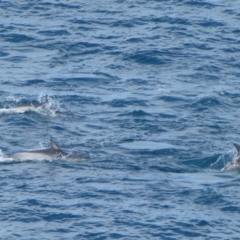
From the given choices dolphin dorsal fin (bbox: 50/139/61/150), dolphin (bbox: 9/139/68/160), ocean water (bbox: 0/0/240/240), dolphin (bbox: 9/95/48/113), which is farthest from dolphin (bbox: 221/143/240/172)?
dolphin (bbox: 9/95/48/113)

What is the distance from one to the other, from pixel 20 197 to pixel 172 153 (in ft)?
20.8

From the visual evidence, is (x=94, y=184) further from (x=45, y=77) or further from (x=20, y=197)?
(x=45, y=77)

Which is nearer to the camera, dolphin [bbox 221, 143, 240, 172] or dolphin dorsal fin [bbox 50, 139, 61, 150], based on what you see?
dolphin [bbox 221, 143, 240, 172]

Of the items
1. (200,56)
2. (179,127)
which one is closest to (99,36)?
(200,56)

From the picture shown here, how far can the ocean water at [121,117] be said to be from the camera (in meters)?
29.5

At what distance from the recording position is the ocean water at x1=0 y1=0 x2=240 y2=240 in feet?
96.9

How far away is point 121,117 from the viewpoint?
39.5 meters

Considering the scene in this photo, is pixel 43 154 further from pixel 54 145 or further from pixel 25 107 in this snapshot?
pixel 25 107

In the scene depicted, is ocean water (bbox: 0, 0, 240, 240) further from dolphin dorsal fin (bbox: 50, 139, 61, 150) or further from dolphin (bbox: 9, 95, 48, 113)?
dolphin dorsal fin (bbox: 50, 139, 61, 150)

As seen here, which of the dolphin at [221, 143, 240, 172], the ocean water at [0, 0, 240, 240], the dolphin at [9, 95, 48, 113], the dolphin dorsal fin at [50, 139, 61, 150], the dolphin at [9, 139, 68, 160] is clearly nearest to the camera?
the ocean water at [0, 0, 240, 240]

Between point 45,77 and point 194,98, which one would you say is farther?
point 45,77

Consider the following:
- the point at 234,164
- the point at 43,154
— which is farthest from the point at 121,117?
the point at 234,164

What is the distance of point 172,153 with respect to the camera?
35.0 meters

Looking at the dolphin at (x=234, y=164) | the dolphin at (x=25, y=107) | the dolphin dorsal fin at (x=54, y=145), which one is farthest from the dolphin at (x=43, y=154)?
the dolphin at (x=25, y=107)
